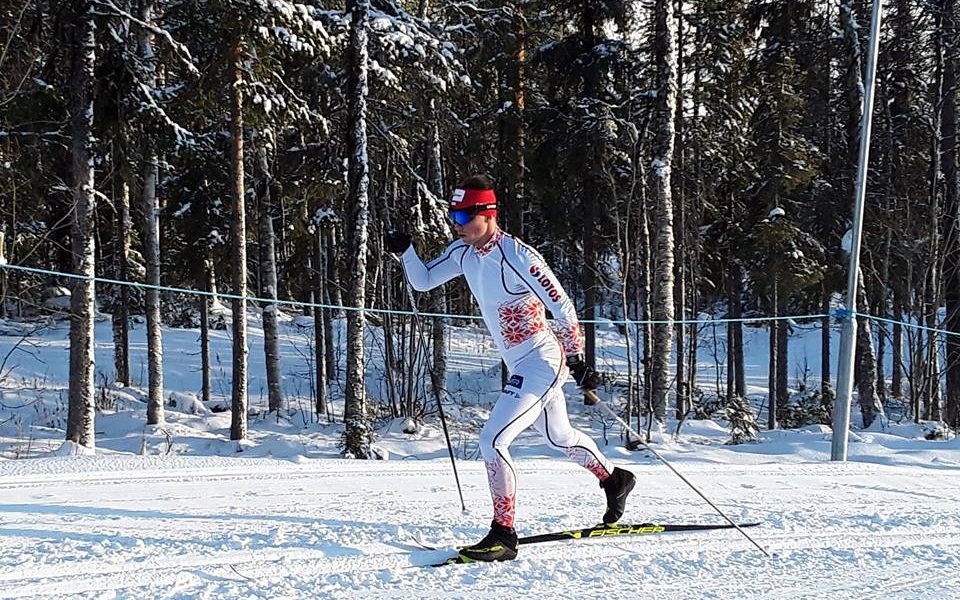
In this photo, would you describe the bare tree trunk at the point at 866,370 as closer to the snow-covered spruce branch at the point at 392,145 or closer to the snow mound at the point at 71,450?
the snow-covered spruce branch at the point at 392,145

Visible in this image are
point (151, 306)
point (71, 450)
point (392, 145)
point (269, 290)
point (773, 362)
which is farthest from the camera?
point (773, 362)

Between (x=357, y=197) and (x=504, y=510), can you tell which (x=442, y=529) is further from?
(x=357, y=197)

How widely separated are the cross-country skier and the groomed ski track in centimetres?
50

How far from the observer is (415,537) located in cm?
427

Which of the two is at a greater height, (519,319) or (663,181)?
(663,181)

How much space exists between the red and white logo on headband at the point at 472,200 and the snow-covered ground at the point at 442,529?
179 centimetres

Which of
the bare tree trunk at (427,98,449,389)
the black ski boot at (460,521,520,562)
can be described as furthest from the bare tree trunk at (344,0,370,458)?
the black ski boot at (460,521,520,562)

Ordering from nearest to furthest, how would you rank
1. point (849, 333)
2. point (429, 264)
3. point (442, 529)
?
point (442, 529)
point (429, 264)
point (849, 333)

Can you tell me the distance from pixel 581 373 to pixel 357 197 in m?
8.21

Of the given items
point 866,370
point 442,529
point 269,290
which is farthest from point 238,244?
point 866,370

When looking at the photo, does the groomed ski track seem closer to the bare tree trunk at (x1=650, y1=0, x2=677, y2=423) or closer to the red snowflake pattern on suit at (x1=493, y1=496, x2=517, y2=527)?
the red snowflake pattern on suit at (x1=493, y1=496, x2=517, y2=527)

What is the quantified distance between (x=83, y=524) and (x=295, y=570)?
1.55m

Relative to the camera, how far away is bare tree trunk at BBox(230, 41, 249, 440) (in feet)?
39.8

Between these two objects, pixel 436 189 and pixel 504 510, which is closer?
pixel 504 510
